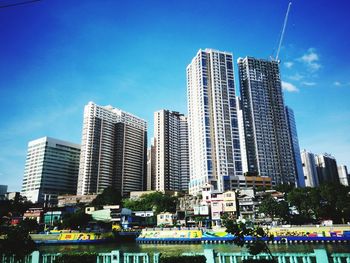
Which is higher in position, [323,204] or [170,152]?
[170,152]

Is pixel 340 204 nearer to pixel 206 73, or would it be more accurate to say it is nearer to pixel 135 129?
pixel 206 73

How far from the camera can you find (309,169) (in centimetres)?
19338

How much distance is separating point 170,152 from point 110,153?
34.2m

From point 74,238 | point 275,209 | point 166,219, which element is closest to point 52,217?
point 74,238

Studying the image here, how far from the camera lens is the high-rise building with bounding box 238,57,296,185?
136000mm

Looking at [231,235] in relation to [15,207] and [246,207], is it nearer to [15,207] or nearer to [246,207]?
[246,207]

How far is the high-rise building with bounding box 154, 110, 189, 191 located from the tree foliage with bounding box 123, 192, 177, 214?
130 ft

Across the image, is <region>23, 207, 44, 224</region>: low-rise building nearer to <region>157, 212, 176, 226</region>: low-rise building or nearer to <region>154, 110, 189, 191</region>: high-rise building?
<region>157, 212, 176, 226</region>: low-rise building

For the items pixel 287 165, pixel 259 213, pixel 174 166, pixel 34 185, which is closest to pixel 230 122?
pixel 287 165

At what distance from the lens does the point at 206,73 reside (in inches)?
5369

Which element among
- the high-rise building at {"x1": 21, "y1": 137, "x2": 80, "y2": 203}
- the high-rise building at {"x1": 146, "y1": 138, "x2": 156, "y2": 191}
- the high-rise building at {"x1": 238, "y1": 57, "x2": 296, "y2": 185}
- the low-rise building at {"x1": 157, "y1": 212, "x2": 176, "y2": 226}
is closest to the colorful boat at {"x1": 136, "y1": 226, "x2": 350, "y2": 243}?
the low-rise building at {"x1": 157, "y1": 212, "x2": 176, "y2": 226}

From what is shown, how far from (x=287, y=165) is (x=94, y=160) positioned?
9905cm

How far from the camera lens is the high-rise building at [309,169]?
19162cm

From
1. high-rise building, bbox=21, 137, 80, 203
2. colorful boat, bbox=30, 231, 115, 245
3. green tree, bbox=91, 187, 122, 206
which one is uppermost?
high-rise building, bbox=21, 137, 80, 203
